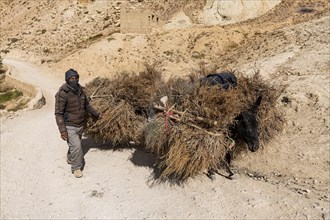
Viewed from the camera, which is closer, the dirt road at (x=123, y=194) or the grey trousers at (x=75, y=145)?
the dirt road at (x=123, y=194)

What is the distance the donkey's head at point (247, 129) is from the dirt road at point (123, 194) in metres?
0.92

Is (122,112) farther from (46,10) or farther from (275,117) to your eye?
(46,10)

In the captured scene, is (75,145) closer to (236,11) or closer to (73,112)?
(73,112)

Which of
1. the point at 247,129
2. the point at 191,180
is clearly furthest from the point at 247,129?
the point at 191,180

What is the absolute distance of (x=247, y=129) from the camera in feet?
21.2

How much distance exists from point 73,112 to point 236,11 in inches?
859

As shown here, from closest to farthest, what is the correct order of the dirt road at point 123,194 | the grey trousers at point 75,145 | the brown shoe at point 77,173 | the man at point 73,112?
the dirt road at point 123,194 → the man at point 73,112 → the grey trousers at point 75,145 → the brown shoe at point 77,173

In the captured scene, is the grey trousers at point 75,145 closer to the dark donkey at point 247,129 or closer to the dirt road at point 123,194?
the dirt road at point 123,194

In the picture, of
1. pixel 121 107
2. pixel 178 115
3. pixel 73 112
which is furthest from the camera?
pixel 121 107

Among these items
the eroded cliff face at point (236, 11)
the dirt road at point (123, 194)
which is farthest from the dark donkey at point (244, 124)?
the eroded cliff face at point (236, 11)

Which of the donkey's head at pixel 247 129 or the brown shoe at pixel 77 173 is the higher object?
the donkey's head at pixel 247 129

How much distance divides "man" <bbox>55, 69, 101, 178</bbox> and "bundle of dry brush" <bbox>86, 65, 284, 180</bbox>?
652 millimetres

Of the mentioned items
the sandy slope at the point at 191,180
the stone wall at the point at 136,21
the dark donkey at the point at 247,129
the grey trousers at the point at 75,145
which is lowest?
the stone wall at the point at 136,21

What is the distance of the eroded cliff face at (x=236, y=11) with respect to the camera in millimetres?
A: 25531
